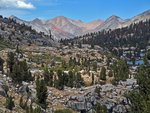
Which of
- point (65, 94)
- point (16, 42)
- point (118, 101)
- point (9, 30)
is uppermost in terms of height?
point (9, 30)

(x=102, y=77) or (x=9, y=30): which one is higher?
(x=9, y=30)

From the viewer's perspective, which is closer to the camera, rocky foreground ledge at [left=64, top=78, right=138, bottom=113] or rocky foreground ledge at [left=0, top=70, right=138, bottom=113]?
rocky foreground ledge at [left=0, top=70, right=138, bottom=113]

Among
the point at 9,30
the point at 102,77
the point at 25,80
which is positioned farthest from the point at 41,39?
the point at 25,80

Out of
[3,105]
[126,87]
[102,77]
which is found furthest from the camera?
[102,77]

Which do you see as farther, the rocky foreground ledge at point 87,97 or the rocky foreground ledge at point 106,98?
the rocky foreground ledge at point 106,98

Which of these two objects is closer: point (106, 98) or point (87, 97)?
point (87, 97)

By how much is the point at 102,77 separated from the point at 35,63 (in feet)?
127

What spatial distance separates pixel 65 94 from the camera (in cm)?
5297

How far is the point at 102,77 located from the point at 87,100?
2362cm

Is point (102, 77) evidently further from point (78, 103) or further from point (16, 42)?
point (16, 42)

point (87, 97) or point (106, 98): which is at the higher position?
point (87, 97)

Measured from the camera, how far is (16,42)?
144 m

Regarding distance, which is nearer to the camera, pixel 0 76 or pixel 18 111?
pixel 18 111

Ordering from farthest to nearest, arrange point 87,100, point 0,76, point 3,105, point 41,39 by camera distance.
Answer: point 41,39
point 87,100
point 0,76
point 3,105
